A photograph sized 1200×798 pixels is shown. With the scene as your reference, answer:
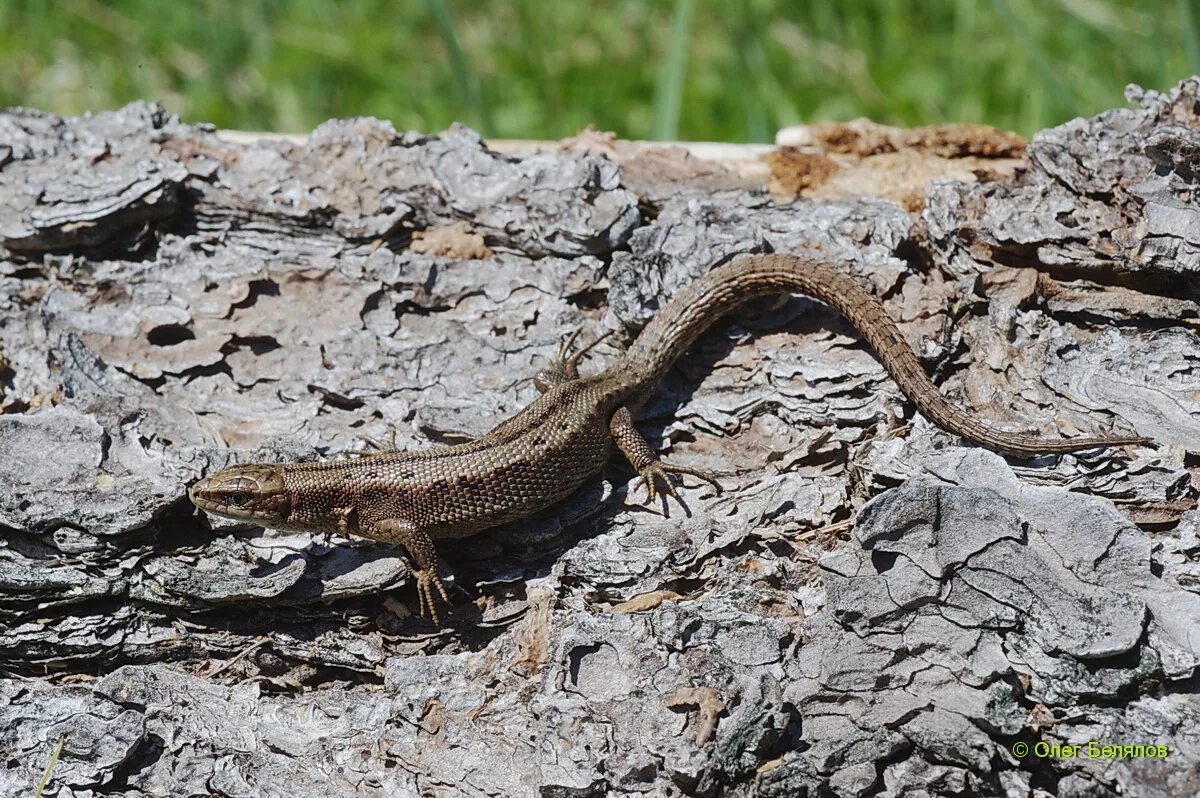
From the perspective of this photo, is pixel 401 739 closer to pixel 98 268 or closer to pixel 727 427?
pixel 727 427

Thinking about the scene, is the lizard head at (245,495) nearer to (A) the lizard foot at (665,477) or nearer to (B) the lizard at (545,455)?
(B) the lizard at (545,455)

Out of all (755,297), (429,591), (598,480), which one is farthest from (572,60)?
(429,591)

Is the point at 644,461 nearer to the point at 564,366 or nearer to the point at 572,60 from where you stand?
the point at 564,366

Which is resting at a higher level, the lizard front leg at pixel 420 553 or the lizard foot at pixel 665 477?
the lizard foot at pixel 665 477

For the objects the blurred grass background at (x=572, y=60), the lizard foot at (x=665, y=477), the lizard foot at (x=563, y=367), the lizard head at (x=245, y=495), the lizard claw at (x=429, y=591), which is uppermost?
the blurred grass background at (x=572, y=60)

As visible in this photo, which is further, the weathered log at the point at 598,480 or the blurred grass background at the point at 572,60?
the blurred grass background at the point at 572,60

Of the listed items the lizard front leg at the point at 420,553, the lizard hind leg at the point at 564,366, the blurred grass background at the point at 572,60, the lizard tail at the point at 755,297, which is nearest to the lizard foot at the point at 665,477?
the lizard tail at the point at 755,297

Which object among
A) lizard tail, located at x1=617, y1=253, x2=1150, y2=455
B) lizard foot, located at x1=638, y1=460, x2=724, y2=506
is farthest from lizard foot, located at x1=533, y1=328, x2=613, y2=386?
lizard foot, located at x1=638, y1=460, x2=724, y2=506

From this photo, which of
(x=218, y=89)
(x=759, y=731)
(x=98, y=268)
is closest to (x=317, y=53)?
(x=218, y=89)
